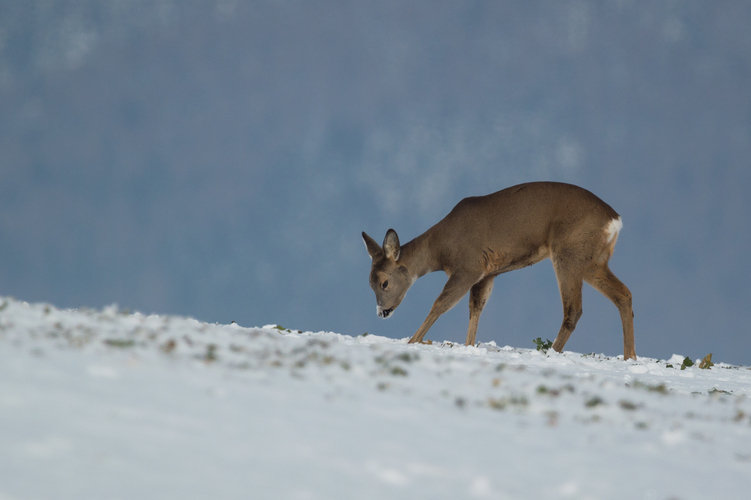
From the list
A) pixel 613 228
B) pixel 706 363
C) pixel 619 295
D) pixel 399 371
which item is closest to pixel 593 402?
pixel 399 371

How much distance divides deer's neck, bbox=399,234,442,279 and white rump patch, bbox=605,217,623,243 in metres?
2.13

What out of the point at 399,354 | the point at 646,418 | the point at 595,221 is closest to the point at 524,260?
the point at 595,221

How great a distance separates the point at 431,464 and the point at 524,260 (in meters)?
6.31

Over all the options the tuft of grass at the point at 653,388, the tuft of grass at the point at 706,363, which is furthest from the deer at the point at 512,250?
the tuft of grass at the point at 653,388

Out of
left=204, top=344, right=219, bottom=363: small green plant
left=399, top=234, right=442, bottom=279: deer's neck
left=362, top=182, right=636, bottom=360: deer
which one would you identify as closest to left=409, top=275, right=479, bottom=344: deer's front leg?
left=362, top=182, right=636, bottom=360: deer

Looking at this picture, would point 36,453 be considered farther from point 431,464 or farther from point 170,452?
point 431,464

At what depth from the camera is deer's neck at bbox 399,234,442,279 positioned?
9.05m

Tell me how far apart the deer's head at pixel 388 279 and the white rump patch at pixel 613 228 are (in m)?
2.52

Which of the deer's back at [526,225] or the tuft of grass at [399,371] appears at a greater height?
the deer's back at [526,225]

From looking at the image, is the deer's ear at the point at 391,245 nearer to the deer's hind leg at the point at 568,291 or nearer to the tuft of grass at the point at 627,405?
the deer's hind leg at the point at 568,291

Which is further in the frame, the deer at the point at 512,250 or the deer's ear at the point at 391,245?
the deer's ear at the point at 391,245

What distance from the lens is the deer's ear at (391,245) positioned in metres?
8.88

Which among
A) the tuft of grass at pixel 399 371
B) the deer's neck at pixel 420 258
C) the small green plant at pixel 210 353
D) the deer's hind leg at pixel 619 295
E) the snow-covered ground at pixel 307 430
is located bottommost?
the snow-covered ground at pixel 307 430

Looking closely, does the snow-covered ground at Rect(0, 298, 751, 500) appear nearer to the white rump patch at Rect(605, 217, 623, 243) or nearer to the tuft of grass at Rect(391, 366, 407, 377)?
the tuft of grass at Rect(391, 366, 407, 377)
